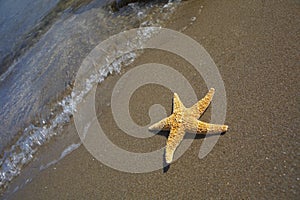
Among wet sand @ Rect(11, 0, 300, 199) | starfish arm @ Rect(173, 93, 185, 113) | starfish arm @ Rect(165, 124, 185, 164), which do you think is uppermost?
starfish arm @ Rect(173, 93, 185, 113)

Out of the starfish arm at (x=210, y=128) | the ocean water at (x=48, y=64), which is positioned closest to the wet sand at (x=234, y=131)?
the starfish arm at (x=210, y=128)

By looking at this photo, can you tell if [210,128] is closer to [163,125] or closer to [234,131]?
[234,131]

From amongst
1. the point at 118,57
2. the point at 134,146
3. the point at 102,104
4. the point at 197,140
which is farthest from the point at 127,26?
the point at 197,140

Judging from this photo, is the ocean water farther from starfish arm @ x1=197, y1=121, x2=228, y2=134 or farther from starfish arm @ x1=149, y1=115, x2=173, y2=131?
starfish arm @ x1=197, y1=121, x2=228, y2=134

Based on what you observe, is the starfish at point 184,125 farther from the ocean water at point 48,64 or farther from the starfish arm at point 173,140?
the ocean water at point 48,64

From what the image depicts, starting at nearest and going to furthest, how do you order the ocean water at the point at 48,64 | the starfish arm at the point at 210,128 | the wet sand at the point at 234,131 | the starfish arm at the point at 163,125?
the wet sand at the point at 234,131, the starfish arm at the point at 210,128, the starfish arm at the point at 163,125, the ocean water at the point at 48,64

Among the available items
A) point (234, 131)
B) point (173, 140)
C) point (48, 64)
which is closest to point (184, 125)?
point (173, 140)

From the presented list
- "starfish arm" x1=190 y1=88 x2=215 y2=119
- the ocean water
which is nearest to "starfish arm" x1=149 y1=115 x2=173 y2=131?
"starfish arm" x1=190 y1=88 x2=215 y2=119
